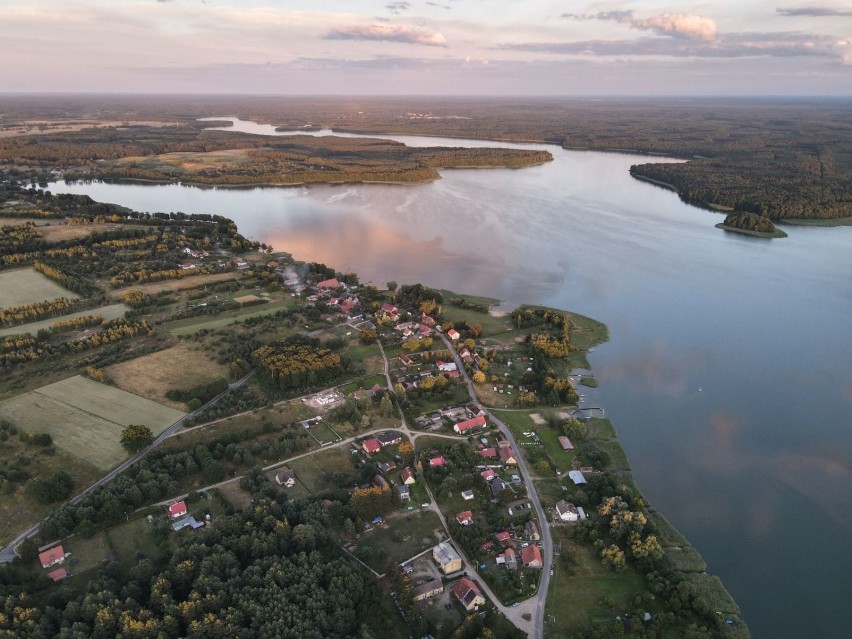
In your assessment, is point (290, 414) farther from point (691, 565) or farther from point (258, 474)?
point (691, 565)

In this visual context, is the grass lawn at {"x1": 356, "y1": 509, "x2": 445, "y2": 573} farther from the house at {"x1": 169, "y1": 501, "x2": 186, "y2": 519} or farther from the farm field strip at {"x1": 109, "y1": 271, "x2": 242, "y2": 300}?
the farm field strip at {"x1": 109, "y1": 271, "x2": 242, "y2": 300}

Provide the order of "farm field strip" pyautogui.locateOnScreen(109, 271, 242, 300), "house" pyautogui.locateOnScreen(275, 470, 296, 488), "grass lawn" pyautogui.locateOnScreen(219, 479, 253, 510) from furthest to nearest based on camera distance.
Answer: "farm field strip" pyautogui.locateOnScreen(109, 271, 242, 300) < "house" pyautogui.locateOnScreen(275, 470, 296, 488) < "grass lawn" pyautogui.locateOnScreen(219, 479, 253, 510)

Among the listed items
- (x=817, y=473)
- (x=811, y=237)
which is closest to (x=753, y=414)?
(x=817, y=473)

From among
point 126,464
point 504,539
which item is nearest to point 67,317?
point 126,464

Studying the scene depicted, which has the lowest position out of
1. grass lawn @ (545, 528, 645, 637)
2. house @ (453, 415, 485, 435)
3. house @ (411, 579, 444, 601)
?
grass lawn @ (545, 528, 645, 637)

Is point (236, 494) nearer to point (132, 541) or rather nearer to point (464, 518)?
point (132, 541)

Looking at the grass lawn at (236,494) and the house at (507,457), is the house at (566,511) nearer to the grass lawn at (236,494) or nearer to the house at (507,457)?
the house at (507,457)

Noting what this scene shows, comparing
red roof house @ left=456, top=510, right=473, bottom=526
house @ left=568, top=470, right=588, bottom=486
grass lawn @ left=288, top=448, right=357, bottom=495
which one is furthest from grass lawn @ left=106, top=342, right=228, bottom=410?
house @ left=568, top=470, right=588, bottom=486

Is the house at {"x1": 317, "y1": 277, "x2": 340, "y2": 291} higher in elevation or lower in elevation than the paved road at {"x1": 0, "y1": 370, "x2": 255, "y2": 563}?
higher
